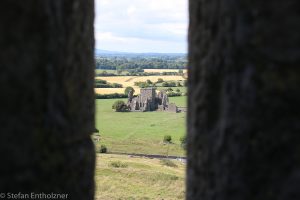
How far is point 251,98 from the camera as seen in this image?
6.11 feet

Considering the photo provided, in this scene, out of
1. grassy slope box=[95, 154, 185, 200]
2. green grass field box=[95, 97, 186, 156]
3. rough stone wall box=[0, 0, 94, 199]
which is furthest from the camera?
green grass field box=[95, 97, 186, 156]

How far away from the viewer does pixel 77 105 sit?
220cm

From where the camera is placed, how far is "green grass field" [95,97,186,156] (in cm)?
4409

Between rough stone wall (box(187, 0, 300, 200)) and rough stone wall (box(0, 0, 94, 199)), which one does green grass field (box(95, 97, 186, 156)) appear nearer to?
rough stone wall (box(0, 0, 94, 199))

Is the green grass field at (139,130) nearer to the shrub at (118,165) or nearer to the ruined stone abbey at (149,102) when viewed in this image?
the ruined stone abbey at (149,102)

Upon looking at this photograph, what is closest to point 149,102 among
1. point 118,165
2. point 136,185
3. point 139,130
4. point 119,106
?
point 119,106

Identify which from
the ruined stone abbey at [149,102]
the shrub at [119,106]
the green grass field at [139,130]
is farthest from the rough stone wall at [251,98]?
the ruined stone abbey at [149,102]

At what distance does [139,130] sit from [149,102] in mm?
17454

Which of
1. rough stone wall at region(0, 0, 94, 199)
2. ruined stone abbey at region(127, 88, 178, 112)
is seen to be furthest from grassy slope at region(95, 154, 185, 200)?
ruined stone abbey at region(127, 88, 178, 112)

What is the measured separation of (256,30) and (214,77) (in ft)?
1.04

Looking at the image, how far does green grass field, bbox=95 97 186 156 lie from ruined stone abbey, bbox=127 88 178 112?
216 centimetres

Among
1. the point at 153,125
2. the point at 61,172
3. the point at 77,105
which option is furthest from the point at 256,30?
the point at 153,125

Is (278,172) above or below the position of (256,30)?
below

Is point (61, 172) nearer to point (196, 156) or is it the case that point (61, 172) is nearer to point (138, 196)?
point (196, 156)
